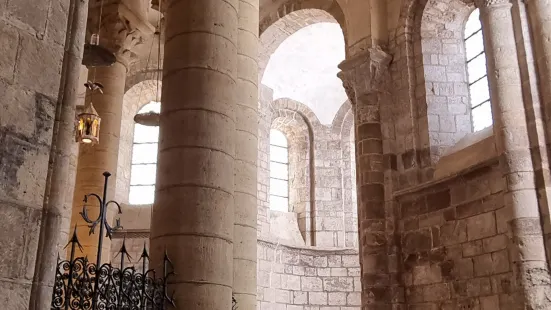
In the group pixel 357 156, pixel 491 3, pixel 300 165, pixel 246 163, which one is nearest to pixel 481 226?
pixel 357 156

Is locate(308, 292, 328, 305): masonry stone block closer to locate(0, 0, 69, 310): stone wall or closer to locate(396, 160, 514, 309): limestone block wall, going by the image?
locate(396, 160, 514, 309): limestone block wall

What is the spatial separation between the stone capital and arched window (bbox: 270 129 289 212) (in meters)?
6.62

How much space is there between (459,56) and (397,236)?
11.0ft

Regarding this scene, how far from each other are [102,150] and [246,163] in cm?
508

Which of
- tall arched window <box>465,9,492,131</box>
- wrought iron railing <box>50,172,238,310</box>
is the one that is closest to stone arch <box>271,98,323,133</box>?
tall arched window <box>465,9,492,131</box>

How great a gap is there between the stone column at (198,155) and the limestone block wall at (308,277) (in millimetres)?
9331

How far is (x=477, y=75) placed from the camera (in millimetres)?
10562

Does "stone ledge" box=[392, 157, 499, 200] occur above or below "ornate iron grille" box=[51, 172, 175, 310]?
above

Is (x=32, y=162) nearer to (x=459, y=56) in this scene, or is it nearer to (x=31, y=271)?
(x=31, y=271)

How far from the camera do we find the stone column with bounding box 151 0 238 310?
4.92 meters

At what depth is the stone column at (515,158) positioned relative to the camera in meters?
7.56

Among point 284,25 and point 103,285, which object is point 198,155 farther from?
point 284,25

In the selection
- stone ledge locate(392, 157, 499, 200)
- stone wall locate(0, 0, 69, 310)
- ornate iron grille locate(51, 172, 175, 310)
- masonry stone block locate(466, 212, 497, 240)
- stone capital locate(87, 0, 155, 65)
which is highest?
stone capital locate(87, 0, 155, 65)

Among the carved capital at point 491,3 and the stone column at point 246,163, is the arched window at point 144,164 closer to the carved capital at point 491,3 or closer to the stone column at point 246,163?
the stone column at point 246,163
